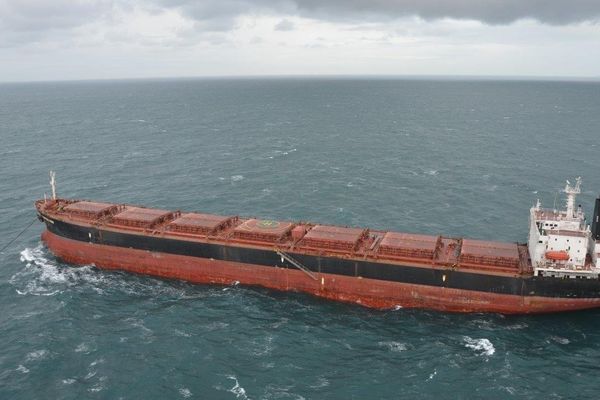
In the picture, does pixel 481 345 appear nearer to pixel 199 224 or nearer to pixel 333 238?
pixel 333 238

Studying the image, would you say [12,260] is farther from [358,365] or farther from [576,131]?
[576,131]

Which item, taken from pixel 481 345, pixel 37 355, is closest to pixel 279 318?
pixel 481 345

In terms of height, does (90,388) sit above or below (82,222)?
below

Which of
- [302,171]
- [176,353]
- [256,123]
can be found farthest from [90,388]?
[256,123]

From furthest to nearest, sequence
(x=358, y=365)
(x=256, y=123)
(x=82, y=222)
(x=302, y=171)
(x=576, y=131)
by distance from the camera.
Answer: (x=256, y=123)
(x=576, y=131)
(x=302, y=171)
(x=82, y=222)
(x=358, y=365)

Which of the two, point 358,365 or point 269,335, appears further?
point 269,335

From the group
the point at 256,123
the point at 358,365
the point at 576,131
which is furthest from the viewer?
the point at 256,123
